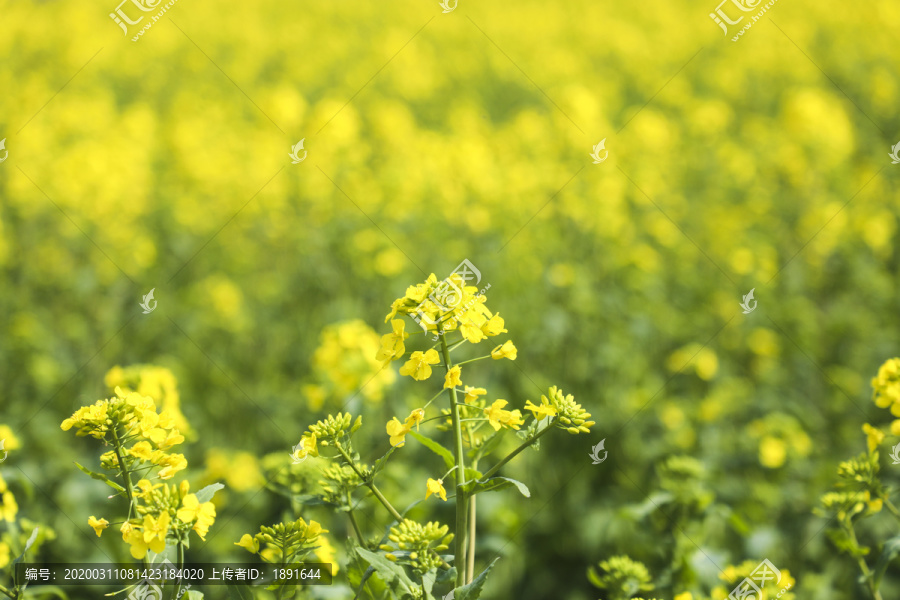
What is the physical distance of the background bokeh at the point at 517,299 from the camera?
315 centimetres

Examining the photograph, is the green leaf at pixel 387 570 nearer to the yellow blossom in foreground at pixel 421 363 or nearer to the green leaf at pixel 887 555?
the yellow blossom in foreground at pixel 421 363

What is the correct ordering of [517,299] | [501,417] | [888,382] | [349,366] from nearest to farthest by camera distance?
[501,417] → [888,382] → [349,366] → [517,299]

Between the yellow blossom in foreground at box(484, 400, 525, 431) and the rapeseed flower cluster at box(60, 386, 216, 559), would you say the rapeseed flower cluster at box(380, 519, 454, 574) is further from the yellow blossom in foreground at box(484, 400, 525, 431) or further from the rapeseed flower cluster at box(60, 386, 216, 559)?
the rapeseed flower cluster at box(60, 386, 216, 559)

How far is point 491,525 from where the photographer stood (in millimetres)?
3191

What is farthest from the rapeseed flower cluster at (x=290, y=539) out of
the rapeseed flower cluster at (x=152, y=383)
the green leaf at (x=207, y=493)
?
the rapeseed flower cluster at (x=152, y=383)

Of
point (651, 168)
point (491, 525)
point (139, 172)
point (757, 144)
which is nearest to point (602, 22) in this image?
point (757, 144)

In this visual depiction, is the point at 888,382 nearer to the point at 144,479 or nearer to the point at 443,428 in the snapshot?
the point at 443,428

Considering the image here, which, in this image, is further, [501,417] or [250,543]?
[250,543]

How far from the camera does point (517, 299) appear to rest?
4773 mm

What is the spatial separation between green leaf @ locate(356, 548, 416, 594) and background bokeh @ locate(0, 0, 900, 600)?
0.57 meters

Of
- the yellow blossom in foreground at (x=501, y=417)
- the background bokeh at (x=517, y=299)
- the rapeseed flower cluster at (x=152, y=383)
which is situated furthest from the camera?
the background bokeh at (x=517, y=299)

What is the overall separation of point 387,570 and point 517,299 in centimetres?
362

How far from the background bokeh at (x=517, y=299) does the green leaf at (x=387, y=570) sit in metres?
0.57

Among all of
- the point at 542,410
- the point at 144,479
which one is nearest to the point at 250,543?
the point at 144,479
